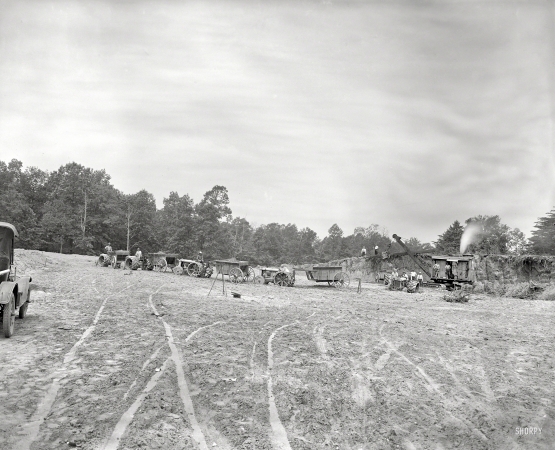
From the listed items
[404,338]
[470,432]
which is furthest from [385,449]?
[404,338]

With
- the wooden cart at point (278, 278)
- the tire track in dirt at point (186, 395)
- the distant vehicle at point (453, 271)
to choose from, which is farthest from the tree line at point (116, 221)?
the tire track in dirt at point (186, 395)

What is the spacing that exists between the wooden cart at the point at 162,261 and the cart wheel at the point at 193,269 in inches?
88.7

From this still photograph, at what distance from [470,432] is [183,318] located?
7.91 m

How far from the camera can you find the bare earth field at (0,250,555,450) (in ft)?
15.0

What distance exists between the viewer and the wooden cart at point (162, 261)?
32.2m

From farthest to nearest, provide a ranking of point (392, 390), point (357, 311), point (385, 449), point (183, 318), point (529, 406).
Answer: point (357, 311) < point (183, 318) < point (392, 390) < point (529, 406) < point (385, 449)

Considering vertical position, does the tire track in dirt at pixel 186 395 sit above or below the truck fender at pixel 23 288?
below

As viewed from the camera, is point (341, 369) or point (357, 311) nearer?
point (341, 369)

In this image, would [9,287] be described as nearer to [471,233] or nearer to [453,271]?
[453,271]

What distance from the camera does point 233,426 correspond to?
4.73 m

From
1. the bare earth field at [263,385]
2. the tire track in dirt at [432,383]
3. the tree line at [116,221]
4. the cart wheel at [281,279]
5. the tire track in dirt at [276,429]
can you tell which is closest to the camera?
the tire track in dirt at [276,429]

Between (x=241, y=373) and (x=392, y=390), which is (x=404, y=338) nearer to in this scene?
(x=392, y=390)

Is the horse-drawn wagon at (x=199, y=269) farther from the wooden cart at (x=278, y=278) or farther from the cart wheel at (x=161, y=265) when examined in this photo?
the wooden cart at (x=278, y=278)

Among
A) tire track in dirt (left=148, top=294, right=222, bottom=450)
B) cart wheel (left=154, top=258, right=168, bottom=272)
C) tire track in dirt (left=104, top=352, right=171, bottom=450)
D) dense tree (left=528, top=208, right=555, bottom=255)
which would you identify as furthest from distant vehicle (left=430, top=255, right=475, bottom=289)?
tire track in dirt (left=104, top=352, right=171, bottom=450)
